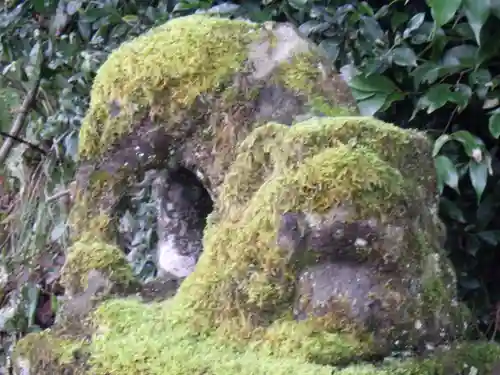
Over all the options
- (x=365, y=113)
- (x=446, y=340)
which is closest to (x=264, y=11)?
(x=365, y=113)

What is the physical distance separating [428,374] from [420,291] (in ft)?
0.26

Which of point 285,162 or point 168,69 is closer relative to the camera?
point 285,162

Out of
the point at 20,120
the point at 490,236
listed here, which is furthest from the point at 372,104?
the point at 20,120

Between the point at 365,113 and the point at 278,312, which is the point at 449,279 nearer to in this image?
the point at 278,312

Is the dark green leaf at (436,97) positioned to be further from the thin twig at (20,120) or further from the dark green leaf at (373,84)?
the thin twig at (20,120)

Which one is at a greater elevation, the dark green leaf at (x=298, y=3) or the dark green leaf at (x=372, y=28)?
the dark green leaf at (x=298, y=3)

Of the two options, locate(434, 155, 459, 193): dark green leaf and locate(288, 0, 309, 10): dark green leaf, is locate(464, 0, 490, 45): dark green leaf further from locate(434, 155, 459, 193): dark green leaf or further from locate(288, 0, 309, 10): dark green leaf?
locate(288, 0, 309, 10): dark green leaf

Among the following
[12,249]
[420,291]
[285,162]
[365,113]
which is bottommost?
[12,249]

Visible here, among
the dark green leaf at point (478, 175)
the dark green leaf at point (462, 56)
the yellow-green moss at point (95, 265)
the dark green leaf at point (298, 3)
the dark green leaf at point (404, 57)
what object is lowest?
the dark green leaf at point (478, 175)

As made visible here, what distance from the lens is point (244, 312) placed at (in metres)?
0.63

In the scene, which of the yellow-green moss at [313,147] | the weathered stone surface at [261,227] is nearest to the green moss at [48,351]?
the weathered stone surface at [261,227]

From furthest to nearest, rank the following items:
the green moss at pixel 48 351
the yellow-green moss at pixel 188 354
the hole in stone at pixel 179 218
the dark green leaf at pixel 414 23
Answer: the dark green leaf at pixel 414 23 → the hole in stone at pixel 179 218 → the green moss at pixel 48 351 → the yellow-green moss at pixel 188 354

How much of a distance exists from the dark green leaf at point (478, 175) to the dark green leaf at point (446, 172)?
0.04 m

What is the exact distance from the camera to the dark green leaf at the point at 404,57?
121 cm
